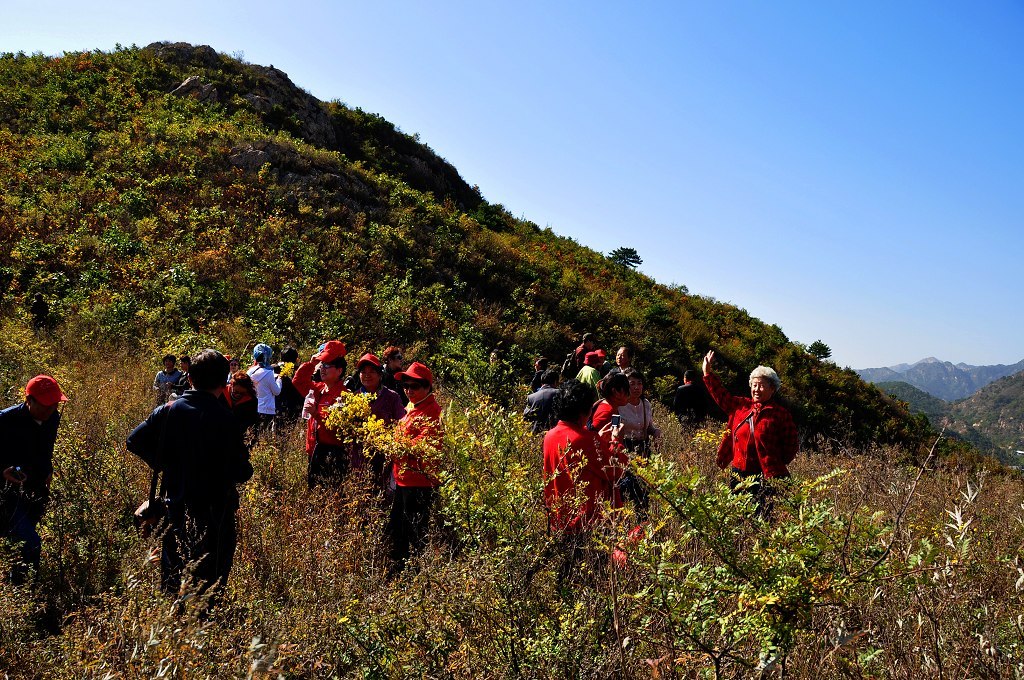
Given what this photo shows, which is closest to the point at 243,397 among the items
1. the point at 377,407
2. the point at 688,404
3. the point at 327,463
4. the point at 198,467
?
the point at 327,463

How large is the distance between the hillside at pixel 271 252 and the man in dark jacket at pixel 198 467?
649 cm

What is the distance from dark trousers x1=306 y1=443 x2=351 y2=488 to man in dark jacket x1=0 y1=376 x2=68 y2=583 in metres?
1.88

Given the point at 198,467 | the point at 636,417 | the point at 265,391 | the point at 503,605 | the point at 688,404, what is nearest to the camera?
the point at 503,605

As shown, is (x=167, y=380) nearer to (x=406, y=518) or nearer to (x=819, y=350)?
(x=406, y=518)

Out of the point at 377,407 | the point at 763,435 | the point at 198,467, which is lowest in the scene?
the point at 198,467

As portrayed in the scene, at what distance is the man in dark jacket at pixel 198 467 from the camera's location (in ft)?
11.2

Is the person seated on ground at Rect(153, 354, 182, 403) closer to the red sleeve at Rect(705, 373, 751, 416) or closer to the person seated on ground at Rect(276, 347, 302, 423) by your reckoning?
the person seated on ground at Rect(276, 347, 302, 423)

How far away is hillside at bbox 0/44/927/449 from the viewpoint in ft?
43.0

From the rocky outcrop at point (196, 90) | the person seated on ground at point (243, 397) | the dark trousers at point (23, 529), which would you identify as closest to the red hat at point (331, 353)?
the person seated on ground at point (243, 397)

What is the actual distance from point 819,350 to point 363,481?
23215 millimetres

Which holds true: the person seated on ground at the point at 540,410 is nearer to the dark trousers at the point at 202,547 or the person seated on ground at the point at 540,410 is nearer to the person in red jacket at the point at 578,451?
the person in red jacket at the point at 578,451

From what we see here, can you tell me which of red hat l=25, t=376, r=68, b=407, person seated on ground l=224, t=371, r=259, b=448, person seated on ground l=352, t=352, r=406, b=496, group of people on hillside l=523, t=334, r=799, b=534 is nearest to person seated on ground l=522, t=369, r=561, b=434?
group of people on hillside l=523, t=334, r=799, b=534

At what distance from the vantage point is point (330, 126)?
25.5m

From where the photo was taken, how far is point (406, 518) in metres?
4.30
